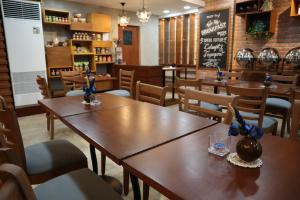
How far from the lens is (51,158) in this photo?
1.52m

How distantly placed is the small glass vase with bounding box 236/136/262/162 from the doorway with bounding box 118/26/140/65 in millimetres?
6390

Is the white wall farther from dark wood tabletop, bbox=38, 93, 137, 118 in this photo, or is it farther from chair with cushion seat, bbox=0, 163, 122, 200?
chair with cushion seat, bbox=0, 163, 122, 200

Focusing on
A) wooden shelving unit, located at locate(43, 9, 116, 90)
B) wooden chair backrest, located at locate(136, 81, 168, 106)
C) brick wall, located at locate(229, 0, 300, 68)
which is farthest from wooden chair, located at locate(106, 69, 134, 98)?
brick wall, located at locate(229, 0, 300, 68)

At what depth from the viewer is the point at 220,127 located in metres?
1.37

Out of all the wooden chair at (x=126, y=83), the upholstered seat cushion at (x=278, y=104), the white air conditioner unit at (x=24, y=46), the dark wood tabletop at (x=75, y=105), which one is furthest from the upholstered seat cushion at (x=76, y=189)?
the white air conditioner unit at (x=24, y=46)

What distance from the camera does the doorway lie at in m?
6.96

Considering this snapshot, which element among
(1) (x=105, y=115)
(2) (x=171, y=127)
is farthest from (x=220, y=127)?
(1) (x=105, y=115)

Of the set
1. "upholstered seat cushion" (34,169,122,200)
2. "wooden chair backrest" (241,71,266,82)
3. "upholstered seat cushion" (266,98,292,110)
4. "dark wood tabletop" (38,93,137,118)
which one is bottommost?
"upholstered seat cushion" (34,169,122,200)

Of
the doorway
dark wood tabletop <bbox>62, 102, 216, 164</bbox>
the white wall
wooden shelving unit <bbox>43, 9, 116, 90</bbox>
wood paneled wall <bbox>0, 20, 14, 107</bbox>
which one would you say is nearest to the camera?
dark wood tabletop <bbox>62, 102, 216, 164</bbox>

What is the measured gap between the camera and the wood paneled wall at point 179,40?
280 inches

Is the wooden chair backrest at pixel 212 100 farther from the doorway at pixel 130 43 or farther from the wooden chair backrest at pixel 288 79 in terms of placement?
the doorway at pixel 130 43

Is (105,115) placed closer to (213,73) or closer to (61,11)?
(61,11)

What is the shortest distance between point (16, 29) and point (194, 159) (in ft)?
14.6

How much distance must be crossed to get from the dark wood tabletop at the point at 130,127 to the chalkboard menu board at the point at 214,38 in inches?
187
